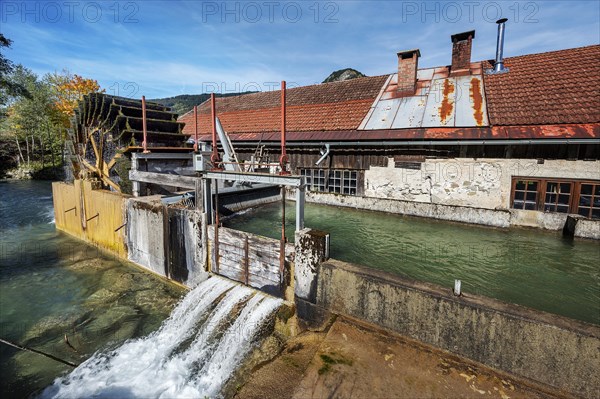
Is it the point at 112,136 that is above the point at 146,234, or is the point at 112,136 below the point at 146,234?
above

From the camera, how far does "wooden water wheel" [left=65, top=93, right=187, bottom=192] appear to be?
33.7 feet

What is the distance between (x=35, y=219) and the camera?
41.5ft

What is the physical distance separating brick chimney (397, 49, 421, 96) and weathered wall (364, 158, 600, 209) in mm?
3977

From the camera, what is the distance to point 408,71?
12047mm

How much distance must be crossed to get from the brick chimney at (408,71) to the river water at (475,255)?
5852 mm

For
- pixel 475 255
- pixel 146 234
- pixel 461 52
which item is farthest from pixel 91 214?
pixel 461 52

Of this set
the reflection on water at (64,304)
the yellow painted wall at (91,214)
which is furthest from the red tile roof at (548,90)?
the yellow painted wall at (91,214)

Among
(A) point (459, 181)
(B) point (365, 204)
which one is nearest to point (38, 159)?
(B) point (365, 204)

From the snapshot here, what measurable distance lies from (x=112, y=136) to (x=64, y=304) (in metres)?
6.53

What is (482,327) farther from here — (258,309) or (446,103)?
(446,103)

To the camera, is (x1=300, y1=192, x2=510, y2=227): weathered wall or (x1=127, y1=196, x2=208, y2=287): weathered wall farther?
(x1=300, y1=192, x2=510, y2=227): weathered wall

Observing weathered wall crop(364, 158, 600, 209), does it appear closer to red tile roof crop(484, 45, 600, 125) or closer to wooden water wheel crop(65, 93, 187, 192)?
red tile roof crop(484, 45, 600, 125)

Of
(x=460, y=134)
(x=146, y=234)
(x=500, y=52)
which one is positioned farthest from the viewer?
(x=500, y=52)

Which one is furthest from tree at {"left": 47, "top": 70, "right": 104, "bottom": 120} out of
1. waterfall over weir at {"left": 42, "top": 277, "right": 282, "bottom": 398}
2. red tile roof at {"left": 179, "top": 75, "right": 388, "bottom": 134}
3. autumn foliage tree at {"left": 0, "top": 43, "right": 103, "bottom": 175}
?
waterfall over weir at {"left": 42, "top": 277, "right": 282, "bottom": 398}
